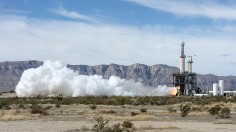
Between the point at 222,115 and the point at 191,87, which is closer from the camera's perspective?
the point at 222,115

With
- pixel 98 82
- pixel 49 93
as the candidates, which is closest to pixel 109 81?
pixel 98 82

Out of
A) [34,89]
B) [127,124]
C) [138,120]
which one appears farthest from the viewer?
[34,89]

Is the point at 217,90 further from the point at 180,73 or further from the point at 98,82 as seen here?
the point at 98,82

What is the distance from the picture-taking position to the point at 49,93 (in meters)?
170

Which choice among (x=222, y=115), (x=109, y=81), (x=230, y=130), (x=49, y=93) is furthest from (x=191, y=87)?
(x=230, y=130)

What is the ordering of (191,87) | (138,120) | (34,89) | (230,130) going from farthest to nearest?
1. (191,87)
2. (34,89)
3. (138,120)
4. (230,130)

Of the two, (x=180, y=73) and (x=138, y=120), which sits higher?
(x=180, y=73)

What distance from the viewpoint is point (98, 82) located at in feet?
584

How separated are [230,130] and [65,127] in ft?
47.1

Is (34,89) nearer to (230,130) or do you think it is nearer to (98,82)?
(98,82)

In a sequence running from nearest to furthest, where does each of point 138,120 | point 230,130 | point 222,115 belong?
point 230,130
point 138,120
point 222,115

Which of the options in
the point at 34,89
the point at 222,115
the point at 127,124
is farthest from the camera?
the point at 34,89

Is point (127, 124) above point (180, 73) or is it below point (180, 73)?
below

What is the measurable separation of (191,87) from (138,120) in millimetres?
139793
